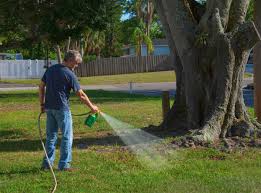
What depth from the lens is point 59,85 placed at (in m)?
8.41

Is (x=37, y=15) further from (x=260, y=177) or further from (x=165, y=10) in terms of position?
(x=260, y=177)

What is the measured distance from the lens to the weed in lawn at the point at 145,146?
903 centimetres

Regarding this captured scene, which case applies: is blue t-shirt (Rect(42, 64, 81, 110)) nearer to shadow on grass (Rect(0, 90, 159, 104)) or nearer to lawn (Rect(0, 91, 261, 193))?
lawn (Rect(0, 91, 261, 193))

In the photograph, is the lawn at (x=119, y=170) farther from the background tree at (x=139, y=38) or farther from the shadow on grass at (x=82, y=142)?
the background tree at (x=139, y=38)

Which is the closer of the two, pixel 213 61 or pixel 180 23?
pixel 213 61

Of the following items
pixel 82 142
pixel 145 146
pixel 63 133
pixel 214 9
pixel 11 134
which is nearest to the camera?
pixel 63 133

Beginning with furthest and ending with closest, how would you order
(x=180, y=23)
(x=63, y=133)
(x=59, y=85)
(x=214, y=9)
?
(x=180, y=23) → (x=214, y=9) → (x=63, y=133) → (x=59, y=85)

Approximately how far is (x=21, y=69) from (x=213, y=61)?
142ft

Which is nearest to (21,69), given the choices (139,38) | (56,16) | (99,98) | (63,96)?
(139,38)

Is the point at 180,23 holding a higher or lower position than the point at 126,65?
higher

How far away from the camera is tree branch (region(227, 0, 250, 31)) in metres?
11.3

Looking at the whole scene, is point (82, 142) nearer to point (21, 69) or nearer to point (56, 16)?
point (56, 16)

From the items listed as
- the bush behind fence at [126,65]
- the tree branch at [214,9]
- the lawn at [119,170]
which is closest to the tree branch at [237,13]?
the tree branch at [214,9]

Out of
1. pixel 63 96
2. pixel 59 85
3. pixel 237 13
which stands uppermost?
pixel 237 13
